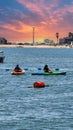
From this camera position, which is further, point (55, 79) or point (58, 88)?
point (55, 79)

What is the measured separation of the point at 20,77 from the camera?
107875 mm

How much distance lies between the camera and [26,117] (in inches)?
2251

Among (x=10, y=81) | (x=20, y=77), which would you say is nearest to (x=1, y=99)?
(x=10, y=81)

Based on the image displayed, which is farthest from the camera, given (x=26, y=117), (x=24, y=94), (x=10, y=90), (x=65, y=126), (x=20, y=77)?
(x=20, y=77)

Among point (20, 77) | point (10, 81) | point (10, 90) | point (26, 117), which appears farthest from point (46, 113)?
point (20, 77)

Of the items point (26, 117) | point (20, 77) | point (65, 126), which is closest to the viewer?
point (65, 126)

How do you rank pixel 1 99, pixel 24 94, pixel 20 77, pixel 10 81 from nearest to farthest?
pixel 1 99, pixel 24 94, pixel 10 81, pixel 20 77

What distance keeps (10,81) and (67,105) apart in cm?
3584

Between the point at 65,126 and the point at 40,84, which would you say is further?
the point at 40,84

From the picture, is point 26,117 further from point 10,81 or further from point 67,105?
point 10,81

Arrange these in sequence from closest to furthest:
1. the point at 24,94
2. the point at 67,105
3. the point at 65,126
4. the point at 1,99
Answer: the point at 65,126, the point at 67,105, the point at 1,99, the point at 24,94

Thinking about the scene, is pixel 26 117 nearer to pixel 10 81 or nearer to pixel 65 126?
pixel 65 126

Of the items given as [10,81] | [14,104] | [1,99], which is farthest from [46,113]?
[10,81]

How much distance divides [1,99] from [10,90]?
11281mm
